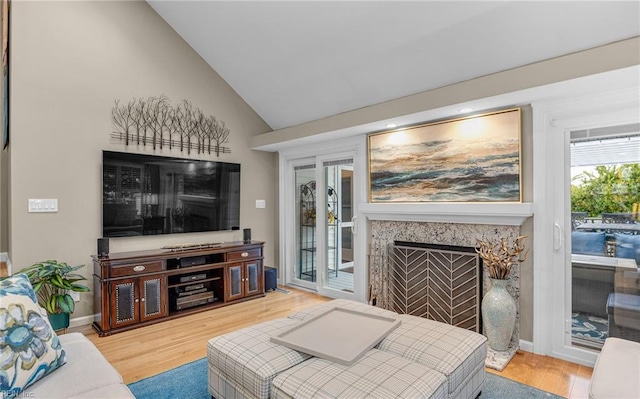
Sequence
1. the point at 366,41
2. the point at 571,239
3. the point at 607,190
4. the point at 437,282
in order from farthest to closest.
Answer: the point at 437,282 → the point at 366,41 → the point at 571,239 → the point at 607,190

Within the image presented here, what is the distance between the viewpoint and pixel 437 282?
136 inches

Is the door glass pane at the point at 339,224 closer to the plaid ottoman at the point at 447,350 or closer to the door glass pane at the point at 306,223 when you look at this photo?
the door glass pane at the point at 306,223

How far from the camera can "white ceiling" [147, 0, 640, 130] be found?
2377 millimetres

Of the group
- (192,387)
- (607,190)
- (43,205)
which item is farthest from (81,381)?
(607,190)

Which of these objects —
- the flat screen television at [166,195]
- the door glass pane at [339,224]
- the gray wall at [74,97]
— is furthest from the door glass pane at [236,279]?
the door glass pane at [339,224]

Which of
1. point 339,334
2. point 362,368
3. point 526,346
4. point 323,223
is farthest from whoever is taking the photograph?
point 323,223

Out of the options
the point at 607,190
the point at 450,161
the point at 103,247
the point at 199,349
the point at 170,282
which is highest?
the point at 450,161

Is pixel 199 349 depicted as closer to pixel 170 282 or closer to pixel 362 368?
pixel 170 282

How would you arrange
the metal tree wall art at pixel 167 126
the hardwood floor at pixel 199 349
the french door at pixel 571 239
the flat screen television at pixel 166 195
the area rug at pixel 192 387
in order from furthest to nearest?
the metal tree wall art at pixel 167 126 → the flat screen television at pixel 166 195 → the french door at pixel 571 239 → the hardwood floor at pixel 199 349 → the area rug at pixel 192 387

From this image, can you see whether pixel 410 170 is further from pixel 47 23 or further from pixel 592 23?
pixel 47 23

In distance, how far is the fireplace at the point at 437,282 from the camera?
323 cm

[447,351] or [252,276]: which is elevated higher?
[447,351]

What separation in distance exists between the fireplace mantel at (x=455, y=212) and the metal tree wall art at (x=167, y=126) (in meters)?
2.27

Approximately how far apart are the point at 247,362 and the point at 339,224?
2.88m
